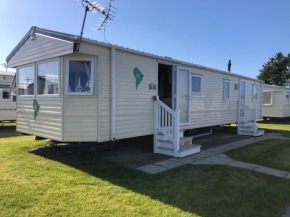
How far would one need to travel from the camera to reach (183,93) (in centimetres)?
794

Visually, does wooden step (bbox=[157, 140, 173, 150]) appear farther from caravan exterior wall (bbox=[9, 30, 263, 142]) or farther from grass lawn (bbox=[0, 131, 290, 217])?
grass lawn (bbox=[0, 131, 290, 217])

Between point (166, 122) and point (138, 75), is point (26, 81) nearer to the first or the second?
point (138, 75)

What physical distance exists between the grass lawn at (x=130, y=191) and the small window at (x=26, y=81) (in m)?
2.05

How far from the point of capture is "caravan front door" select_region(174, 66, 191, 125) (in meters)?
7.65

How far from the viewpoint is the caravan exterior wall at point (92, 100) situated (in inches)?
214

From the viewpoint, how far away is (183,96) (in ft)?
26.1

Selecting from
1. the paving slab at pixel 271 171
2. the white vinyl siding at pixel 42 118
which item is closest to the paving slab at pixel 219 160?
the paving slab at pixel 271 171

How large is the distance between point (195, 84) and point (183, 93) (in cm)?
85

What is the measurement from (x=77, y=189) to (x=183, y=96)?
494 cm

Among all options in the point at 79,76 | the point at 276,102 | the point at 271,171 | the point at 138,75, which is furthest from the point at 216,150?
the point at 276,102

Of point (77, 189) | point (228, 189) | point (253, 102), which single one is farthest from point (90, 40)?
point (253, 102)

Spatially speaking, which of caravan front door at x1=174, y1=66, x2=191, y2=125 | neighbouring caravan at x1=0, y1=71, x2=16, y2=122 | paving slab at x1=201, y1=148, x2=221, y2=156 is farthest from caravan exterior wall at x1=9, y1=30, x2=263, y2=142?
neighbouring caravan at x1=0, y1=71, x2=16, y2=122

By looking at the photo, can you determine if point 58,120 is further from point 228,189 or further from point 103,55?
point 228,189

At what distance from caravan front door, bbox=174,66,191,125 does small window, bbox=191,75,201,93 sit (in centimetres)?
33
